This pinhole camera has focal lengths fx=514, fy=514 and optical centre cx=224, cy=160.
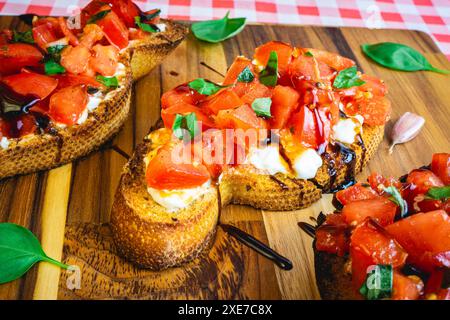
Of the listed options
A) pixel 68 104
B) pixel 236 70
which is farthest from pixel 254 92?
pixel 68 104

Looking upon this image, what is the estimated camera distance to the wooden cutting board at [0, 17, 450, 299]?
2477 millimetres

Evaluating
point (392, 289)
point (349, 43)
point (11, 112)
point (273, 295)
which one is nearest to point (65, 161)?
point (11, 112)

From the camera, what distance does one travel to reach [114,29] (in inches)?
130

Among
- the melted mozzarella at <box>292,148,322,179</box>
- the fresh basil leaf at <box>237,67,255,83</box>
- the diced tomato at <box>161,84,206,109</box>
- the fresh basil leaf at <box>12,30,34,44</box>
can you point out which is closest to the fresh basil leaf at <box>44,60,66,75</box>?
the fresh basil leaf at <box>12,30,34,44</box>

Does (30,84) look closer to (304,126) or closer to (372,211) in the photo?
(304,126)

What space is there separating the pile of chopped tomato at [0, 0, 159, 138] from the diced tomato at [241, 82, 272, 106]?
0.89m

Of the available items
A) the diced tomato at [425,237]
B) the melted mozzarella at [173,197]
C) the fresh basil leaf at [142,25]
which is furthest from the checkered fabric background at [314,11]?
the diced tomato at [425,237]

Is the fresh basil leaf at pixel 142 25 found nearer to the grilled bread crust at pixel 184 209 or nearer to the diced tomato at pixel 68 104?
the diced tomato at pixel 68 104

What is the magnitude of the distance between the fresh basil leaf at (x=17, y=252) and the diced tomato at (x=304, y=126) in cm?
135

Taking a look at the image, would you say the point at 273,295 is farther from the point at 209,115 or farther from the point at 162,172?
the point at 209,115

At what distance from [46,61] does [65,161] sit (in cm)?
59

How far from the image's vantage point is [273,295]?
2.50 metres

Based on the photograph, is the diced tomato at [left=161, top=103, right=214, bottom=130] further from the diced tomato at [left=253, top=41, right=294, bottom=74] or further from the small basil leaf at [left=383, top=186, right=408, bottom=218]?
the small basil leaf at [left=383, top=186, right=408, bottom=218]
